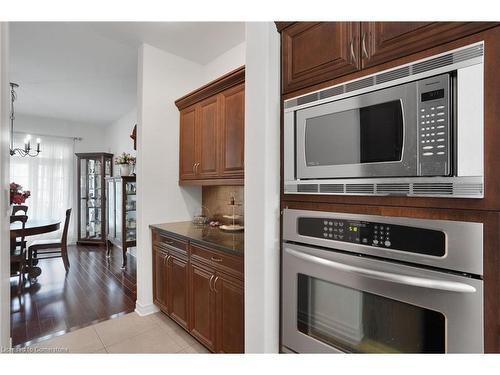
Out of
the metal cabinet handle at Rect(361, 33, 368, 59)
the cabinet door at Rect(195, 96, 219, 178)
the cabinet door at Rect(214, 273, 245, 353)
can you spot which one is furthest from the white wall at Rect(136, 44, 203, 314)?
the metal cabinet handle at Rect(361, 33, 368, 59)

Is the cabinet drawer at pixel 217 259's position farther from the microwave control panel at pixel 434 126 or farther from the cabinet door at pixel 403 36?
the cabinet door at pixel 403 36

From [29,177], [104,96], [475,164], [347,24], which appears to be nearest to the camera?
[475,164]

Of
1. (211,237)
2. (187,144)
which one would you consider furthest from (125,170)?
(211,237)

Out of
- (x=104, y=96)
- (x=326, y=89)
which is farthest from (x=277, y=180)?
(x=104, y=96)

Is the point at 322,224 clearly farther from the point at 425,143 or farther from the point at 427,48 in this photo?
the point at 427,48

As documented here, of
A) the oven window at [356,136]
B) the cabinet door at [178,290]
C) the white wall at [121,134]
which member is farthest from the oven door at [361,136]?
the white wall at [121,134]

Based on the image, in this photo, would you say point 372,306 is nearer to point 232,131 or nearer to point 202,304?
point 202,304

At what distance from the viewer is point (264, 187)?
47.5 inches

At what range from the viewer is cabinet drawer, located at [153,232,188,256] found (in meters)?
2.10

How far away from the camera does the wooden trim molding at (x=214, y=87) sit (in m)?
2.08

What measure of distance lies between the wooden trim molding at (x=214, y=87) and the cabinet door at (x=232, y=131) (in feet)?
0.18

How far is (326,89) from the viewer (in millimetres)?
1045

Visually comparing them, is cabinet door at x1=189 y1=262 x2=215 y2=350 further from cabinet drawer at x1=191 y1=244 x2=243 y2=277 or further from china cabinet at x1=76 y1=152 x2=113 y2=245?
china cabinet at x1=76 y1=152 x2=113 y2=245

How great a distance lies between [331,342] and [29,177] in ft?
20.6
